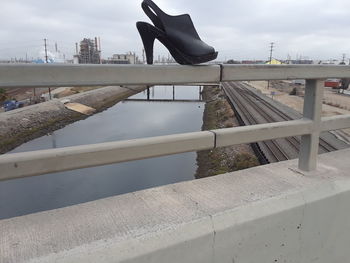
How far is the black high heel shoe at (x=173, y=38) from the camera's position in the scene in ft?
5.30

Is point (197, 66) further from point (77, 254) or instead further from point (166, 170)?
point (166, 170)

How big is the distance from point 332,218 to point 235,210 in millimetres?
770

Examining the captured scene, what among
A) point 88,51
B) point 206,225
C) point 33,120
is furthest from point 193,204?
point 88,51

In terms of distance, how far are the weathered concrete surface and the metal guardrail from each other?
331 mm

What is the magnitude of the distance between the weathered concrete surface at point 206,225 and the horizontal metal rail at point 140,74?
73cm

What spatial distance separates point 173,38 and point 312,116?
3.78ft

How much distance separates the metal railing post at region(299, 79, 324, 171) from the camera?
1.96 metres

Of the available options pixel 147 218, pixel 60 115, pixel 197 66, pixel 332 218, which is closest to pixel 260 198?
pixel 332 218

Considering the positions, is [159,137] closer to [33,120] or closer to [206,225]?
[206,225]

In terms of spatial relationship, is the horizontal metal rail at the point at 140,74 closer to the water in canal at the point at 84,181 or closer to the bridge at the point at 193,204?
the bridge at the point at 193,204

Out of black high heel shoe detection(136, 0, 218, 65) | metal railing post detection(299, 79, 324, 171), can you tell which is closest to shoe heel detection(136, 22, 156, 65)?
black high heel shoe detection(136, 0, 218, 65)

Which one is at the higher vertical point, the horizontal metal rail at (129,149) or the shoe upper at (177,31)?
the shoe upper at (177,31)

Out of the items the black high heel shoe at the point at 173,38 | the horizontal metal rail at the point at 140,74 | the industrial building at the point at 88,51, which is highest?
the industrial building at the point at 88,51

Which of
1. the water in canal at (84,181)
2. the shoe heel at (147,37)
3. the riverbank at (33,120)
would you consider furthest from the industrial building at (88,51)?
the shoe heel at (147,37)
